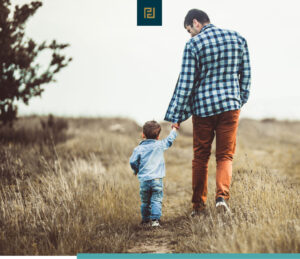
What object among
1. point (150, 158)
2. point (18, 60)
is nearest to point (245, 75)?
point (150, 158)

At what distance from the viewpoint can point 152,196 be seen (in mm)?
3750

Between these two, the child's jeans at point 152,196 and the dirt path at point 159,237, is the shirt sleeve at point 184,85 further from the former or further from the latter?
the dirt path at point 159,237

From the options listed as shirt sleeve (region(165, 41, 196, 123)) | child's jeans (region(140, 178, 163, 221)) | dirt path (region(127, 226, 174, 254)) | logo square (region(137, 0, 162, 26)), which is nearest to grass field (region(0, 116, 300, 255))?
dirt path (region(127, 226, 174, 254))

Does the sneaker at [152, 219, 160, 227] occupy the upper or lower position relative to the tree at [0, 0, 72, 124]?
lower

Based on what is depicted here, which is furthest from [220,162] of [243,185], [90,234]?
[90,234]

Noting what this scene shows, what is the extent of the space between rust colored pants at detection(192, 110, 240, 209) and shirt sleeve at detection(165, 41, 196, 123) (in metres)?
0.23

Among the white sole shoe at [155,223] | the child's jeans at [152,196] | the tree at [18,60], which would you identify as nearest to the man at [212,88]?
the child's jeans at [152,196]

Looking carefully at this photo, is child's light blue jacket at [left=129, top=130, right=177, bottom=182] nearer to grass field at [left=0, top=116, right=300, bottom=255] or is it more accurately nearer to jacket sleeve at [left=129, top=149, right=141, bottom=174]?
jacket sleeve at [left=129, top=149, right=141, bottom=174]

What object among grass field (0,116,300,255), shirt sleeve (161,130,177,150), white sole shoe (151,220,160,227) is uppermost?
shirt sleeve (161,130,177,150)

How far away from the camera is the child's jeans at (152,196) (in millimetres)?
3709

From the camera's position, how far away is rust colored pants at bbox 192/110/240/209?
3.60 meters

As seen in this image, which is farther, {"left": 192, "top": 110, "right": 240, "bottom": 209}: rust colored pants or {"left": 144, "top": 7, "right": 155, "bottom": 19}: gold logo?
{"left": 144, "top": 7, "right": 155, "bottom": 19}: gold logo

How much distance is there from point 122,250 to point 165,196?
8.48 feet

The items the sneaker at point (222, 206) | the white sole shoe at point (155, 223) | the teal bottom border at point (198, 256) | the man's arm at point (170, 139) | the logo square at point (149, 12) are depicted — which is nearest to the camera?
the teal bottom border at point (198, 256)
